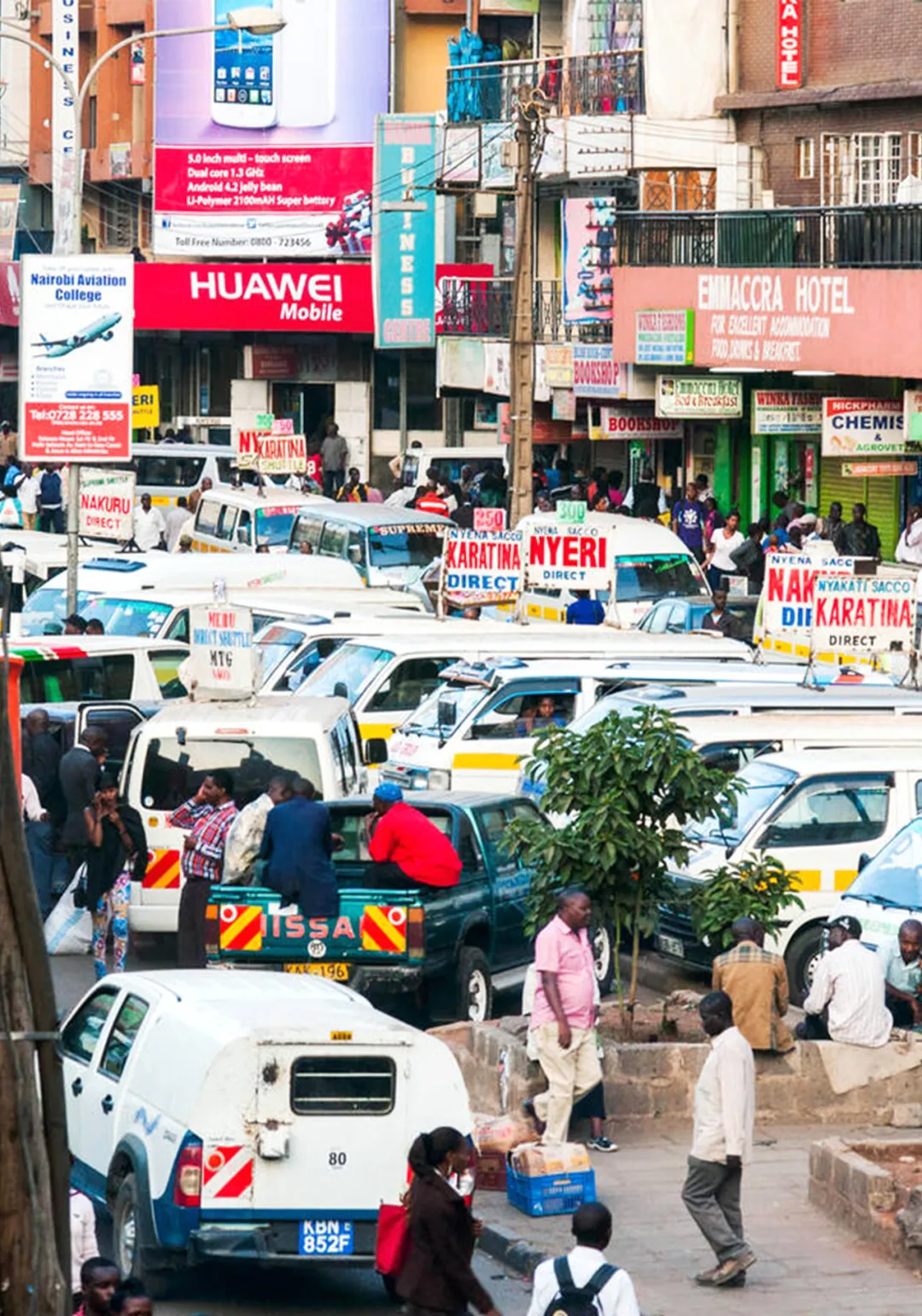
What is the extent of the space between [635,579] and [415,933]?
1277cm

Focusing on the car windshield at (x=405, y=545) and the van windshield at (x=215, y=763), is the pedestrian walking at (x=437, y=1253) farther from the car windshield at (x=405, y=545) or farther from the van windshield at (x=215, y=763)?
the car windshield at (x=405, y=545)

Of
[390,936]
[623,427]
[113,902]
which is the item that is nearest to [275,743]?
[113,902]

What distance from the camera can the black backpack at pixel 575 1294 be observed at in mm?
9711

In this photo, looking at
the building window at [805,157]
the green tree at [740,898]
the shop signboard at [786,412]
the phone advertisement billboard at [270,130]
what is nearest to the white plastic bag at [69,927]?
the green tree at [740,898]

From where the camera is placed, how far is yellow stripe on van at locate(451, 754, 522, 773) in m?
21.9

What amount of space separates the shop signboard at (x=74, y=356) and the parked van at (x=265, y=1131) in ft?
45.5

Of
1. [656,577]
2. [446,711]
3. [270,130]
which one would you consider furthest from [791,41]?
[270,130]

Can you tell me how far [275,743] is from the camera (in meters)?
19.4

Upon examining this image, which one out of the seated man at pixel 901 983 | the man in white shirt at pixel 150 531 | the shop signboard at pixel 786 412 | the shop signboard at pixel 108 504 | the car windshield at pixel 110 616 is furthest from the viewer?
the man in white shirt at pixel 150 531

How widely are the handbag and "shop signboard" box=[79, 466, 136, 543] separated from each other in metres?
23.0

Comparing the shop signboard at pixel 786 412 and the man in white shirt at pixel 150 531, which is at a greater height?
the shop signboard at pixel 786 412

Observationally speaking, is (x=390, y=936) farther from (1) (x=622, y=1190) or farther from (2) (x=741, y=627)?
(2) (x=741, y=627)

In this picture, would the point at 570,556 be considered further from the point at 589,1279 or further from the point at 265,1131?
the point at 589,1279

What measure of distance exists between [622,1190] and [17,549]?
2022cm
